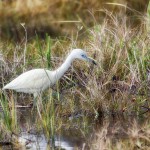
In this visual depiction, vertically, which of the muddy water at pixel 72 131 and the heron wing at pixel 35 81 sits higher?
the heron wing at pixel 35 81

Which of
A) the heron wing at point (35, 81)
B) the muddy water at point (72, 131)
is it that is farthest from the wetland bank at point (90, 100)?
the heron wing at point (35, 81)

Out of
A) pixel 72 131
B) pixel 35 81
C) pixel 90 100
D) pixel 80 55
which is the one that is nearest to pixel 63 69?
pixel 80 55

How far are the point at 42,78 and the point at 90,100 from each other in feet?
3.13

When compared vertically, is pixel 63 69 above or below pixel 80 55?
below

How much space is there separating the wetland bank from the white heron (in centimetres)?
16

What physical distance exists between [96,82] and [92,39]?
1620mm

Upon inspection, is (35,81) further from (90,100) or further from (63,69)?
(90,100)

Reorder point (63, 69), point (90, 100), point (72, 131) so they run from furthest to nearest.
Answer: point (63, 69) < point (90, 100) < point (72, 131)

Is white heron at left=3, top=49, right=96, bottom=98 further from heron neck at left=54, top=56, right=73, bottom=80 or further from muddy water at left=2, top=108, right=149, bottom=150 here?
muddy water at left=2, top=108, right=149, bottom=150

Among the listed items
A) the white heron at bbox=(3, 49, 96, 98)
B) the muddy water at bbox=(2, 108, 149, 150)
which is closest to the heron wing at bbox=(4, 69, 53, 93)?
the white heron at bbox=(3, 49, 96, 98)

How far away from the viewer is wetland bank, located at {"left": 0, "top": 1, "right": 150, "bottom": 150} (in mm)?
8594

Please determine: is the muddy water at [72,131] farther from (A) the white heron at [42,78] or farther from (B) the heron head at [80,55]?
(B) the heron head at [80,55]

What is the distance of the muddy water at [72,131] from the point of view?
8.56 metres

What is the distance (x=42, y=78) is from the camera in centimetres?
1059
